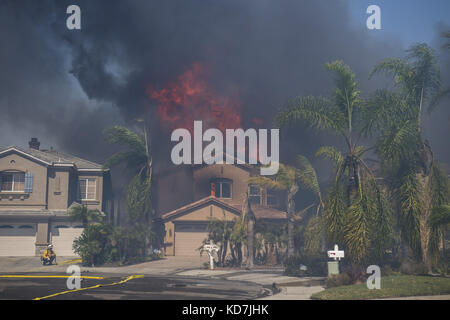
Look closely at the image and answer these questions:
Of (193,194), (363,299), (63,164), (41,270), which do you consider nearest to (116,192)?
(193,194)

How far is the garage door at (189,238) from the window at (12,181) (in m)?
12.7

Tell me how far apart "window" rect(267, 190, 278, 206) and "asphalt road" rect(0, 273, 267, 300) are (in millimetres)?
25562

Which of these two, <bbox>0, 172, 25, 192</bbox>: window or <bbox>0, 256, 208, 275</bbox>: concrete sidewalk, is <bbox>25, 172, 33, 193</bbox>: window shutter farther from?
<bbox>0, 256, 208, 275</bbox>: concrete sidewalk

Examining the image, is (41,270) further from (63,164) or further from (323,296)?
(323,296)

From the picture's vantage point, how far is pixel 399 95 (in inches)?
842

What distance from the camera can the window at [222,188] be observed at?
46688mm

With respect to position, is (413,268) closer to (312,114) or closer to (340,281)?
(340,281)

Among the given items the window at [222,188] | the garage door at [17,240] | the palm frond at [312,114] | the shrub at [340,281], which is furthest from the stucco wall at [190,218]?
the shrub at [340,281]

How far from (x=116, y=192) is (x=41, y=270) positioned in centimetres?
3781

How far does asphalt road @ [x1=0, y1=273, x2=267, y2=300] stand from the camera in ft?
53.0

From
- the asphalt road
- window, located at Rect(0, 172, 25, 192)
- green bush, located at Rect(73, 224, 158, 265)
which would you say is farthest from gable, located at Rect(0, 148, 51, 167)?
the asphalt road

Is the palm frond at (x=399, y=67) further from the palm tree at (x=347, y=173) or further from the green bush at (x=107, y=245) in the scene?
the green bush at (x=107, y=245)

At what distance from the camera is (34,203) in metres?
38.7

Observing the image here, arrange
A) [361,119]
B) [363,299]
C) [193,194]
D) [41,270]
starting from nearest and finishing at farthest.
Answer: [363,299] → [361,119] → [41,270] → [193,194]
